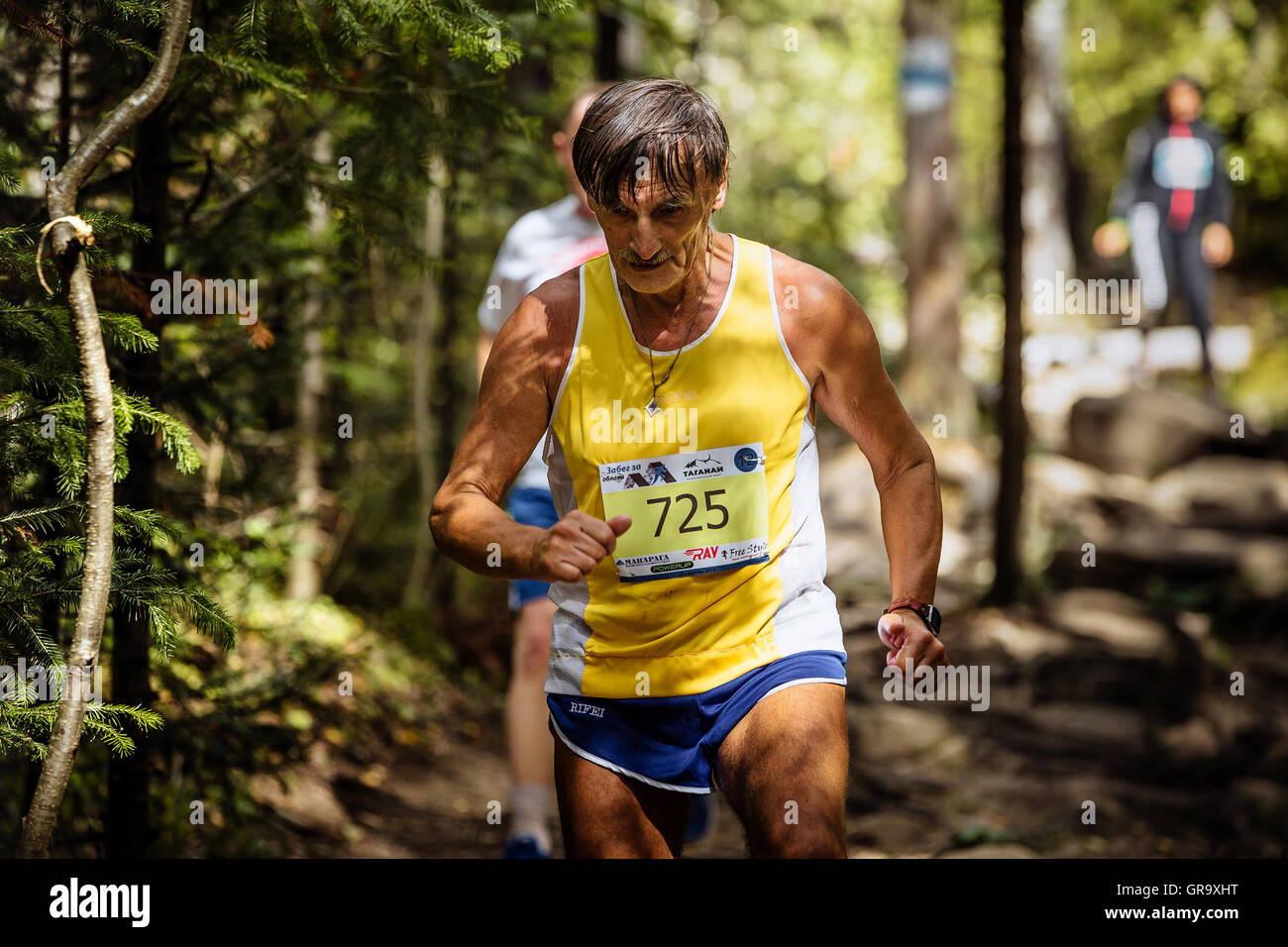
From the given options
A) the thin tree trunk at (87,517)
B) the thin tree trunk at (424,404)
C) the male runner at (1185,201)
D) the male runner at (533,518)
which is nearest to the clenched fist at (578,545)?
the thin tree trunk at (87,517)

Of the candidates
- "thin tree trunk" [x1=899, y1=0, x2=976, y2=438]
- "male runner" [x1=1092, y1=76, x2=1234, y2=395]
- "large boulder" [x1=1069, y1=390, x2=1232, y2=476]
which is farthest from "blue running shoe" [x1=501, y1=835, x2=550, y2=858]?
"male runner" [x1=1092, y1=76, x2=1234, y2=395]

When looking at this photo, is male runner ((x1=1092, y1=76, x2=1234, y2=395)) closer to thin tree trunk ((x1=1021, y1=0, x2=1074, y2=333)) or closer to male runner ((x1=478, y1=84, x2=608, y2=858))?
thin tree trunk ((x1=1021, y1=0, x2=1074, y2=333))

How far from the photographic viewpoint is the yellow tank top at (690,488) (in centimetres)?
276

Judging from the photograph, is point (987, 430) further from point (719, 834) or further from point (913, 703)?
point (719, 834)

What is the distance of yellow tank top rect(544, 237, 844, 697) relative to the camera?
9.06 ft

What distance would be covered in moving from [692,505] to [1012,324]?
5638 millimetres

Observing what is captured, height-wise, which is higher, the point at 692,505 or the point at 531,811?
the point at 692,505

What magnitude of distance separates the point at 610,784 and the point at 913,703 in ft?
16.6

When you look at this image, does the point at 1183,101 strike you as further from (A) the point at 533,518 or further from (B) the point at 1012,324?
(A) the point at 533,518

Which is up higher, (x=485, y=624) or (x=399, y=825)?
(x=485, y=624)

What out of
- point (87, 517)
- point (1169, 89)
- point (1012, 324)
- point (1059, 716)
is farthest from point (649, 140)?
point (1169, 89)

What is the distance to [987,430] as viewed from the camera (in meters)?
12.1

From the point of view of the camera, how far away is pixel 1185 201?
436 inches
